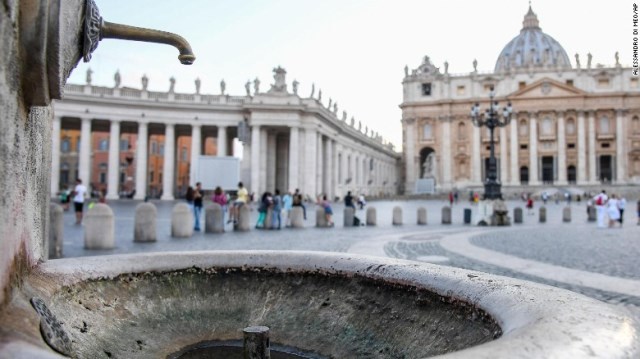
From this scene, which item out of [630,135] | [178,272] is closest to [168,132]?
[178,272]

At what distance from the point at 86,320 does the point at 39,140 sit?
777 millimetres

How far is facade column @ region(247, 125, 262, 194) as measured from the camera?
142 ft

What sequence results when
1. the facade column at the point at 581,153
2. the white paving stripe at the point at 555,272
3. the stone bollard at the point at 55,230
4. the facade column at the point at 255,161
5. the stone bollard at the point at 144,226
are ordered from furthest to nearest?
the facade column at the point at 581,153
the facade column at the point at 255,161
the stone bollard at the point at 144,226
the stone bollard at the point at 55,230
the white paving stripe at the point at 555,272

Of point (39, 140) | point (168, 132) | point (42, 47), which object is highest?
point (168, 132)

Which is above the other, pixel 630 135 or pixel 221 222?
pixel 630 135

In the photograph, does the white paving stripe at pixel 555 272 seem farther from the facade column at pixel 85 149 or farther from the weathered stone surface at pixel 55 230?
the facade column at pixel 85 149

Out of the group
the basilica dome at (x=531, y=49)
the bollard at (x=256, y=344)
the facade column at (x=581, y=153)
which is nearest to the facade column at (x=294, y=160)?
the bollard at (x=256, y=344)

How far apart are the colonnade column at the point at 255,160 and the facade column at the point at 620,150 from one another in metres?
52.5

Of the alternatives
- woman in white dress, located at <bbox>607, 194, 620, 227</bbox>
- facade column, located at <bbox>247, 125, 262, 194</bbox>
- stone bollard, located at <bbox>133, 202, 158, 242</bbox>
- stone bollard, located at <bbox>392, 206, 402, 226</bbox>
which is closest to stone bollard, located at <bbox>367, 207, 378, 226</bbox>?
stone bollard, located at <bbox>392, 206, 402, 226</bbox>

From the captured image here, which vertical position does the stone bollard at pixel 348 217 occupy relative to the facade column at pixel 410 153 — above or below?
below

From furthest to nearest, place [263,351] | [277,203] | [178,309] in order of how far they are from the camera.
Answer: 1. [277,203]
2. [178,309]
3. [263,351]

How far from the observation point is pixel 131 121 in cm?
4491

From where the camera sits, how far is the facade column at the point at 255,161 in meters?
43.4

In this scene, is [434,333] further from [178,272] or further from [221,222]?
[221,222]
